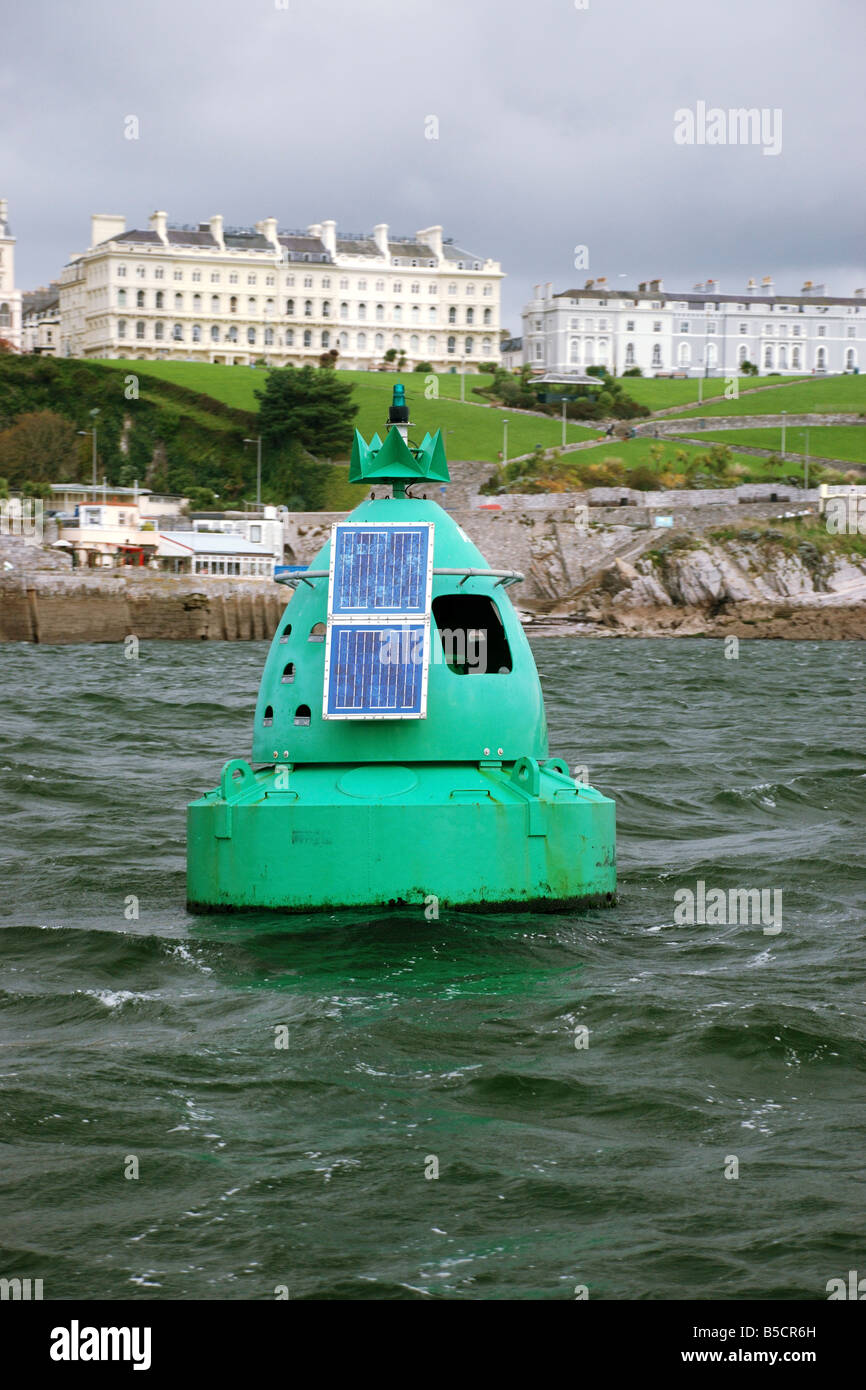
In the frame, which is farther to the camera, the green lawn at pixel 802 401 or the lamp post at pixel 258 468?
the green lawn at pixel 802 401

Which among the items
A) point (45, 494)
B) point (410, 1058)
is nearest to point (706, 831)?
point (410, 1058)

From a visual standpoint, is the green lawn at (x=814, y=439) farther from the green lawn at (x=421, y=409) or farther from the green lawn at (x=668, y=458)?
the green lawn at (x=421, y=409)

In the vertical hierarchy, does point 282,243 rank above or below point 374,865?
above

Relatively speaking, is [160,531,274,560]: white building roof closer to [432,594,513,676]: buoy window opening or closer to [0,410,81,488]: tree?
[0,410,81,488]: tree

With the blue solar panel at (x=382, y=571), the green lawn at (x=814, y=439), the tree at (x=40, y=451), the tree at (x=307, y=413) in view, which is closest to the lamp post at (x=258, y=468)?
the tree at (x=307, y=413)

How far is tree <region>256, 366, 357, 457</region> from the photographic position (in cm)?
13638

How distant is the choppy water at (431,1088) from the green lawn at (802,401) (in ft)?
474

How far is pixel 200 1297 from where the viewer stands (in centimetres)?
848

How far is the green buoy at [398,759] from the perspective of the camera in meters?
14.8

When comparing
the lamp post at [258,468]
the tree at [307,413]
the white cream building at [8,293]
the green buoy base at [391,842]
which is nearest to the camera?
the green buoy base at [391,842]

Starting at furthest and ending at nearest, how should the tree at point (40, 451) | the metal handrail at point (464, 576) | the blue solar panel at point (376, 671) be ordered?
1. the tree at point (40, 451)
2. the metal handrail at point (464, 576)
3. the blue solar panel at point (376, 671)

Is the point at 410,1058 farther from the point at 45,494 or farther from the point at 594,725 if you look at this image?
the point at 45,494

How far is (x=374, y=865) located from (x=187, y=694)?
30991 millimetres
